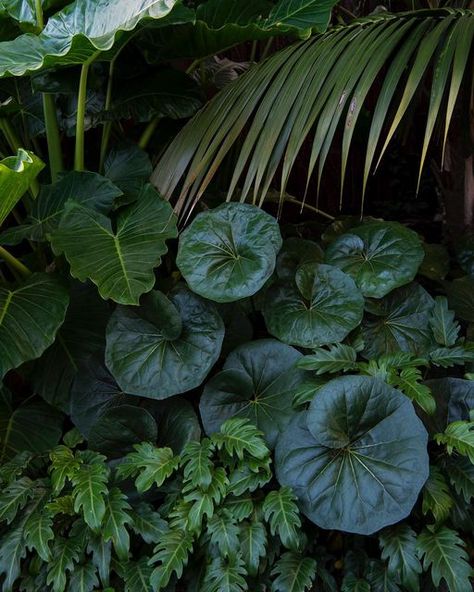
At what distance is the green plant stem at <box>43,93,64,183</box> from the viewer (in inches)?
74.0

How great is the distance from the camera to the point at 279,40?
99.6 inches

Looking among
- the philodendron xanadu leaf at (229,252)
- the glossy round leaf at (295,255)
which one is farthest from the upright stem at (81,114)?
the glossy round leaf at (295,255)

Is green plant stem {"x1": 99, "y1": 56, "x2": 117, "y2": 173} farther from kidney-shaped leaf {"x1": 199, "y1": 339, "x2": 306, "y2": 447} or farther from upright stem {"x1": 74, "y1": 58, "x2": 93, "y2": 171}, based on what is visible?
kidney-shaped leaf {"x1": 199, "y1": 339, "x2": 306, "y2": 447}

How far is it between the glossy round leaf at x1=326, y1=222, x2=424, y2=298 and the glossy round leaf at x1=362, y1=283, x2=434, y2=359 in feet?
0.24

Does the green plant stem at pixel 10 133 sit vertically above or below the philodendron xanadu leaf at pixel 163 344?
above

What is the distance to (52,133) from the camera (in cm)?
190

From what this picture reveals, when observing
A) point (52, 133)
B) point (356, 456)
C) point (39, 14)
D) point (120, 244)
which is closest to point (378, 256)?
point (356, 456)

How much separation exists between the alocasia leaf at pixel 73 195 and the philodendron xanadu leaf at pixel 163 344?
33cm

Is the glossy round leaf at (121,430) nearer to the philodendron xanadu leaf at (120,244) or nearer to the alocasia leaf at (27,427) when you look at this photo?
the alocasia leaf at (27,427)

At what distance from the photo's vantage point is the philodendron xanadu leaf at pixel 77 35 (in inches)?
54.0

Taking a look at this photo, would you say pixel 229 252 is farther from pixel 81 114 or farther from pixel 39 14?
pixel 39 14

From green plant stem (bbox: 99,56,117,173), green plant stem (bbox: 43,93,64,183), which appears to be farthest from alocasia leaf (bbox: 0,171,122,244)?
green plant stem (bbox: 99,56,117,173)

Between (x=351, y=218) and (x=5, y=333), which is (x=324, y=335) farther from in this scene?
(x=5, y=333)

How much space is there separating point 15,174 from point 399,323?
1.04 metres
